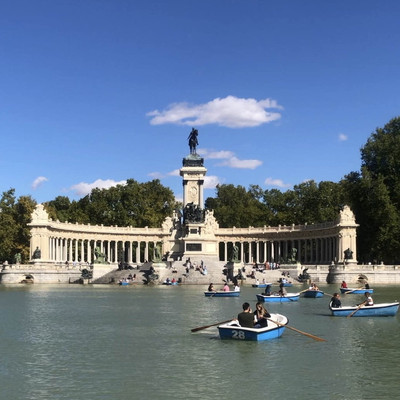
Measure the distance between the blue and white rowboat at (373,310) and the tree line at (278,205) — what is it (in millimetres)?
49925

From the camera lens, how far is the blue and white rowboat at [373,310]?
115ft

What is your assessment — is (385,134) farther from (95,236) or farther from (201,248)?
(95,236)

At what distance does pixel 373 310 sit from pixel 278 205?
94062mm

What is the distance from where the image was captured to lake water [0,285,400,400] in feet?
61.1

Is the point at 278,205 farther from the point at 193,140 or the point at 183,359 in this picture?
the point at 183,359

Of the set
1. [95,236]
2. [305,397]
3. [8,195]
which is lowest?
[305,397]

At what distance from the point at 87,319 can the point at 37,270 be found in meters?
49.8

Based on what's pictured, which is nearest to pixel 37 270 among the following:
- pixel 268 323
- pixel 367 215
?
pixel 367 215

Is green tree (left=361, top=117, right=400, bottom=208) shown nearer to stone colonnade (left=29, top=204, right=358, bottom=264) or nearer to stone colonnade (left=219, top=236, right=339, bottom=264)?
stone colonnade (left=29, top=204, right=358, bottom=264)

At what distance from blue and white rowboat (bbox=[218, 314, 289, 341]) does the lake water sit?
0.43 metres

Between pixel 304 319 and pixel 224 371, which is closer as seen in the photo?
pixel 224 371

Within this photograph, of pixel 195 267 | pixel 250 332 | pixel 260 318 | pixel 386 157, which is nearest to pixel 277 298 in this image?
pixel 260 318

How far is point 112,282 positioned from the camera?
78.5 metres

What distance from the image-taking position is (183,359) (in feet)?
75.7
